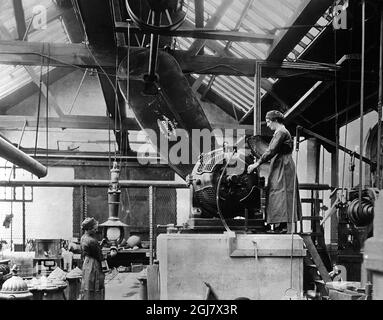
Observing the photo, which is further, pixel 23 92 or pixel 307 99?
pixel 23 92

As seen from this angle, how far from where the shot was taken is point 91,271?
6.25 m

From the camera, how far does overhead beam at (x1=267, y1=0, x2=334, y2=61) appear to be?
19.7 feet

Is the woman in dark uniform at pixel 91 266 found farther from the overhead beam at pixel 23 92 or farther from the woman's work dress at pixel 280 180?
the overhead beam at pixel 23 92

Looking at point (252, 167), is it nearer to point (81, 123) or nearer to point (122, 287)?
point (122, 287)

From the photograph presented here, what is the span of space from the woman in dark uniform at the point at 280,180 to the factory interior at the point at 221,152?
0.05 feet

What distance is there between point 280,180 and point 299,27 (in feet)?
8.84

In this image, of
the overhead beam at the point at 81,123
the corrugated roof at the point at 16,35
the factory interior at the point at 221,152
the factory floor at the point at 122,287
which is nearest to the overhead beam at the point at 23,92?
the corrugated roof at the point at 16,35

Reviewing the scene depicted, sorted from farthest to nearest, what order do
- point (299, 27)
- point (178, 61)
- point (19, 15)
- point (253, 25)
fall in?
1. point (253, 25)
2. point (178, 61)
3. point (19, 15)
4. point (299, 27)

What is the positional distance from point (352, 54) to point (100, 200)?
9471 millimetres

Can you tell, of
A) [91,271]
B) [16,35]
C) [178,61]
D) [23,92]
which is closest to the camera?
[91,271]

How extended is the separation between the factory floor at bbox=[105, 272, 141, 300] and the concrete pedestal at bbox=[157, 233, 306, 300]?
195 cm

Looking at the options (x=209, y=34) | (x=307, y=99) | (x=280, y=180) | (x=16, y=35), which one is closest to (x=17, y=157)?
(x=280, y=180)

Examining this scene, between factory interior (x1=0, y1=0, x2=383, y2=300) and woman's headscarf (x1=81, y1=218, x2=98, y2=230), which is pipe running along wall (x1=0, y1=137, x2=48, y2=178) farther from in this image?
woman's headscarf (x1=81, y1=218, x2=98, y2=230)

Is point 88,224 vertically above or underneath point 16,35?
underneath
